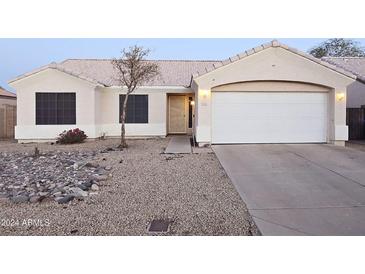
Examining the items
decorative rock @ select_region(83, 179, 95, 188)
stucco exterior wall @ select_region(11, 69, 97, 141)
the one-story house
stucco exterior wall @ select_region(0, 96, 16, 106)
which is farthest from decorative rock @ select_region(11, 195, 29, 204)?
stucco exterior wall @ select_region(0, 96, 16, 106)

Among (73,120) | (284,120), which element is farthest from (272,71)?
(73,120)

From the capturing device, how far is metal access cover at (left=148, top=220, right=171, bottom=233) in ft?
14.7

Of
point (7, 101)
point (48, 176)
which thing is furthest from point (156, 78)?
point (48, 176)

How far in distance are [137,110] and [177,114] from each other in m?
3.31

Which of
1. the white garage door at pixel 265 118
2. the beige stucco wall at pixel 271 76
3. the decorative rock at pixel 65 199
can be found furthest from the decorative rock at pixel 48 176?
the white garage door at pixel 265 118

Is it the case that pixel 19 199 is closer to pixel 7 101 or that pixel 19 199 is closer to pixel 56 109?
pixel 56 109

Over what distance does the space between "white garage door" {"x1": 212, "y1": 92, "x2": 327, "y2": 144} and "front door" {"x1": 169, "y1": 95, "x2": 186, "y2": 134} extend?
272 inches

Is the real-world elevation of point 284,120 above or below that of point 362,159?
above

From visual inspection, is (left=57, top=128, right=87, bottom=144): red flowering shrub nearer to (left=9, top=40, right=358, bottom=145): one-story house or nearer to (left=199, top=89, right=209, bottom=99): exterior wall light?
(left=9, top=40, right=358, bottom=145): one-story house

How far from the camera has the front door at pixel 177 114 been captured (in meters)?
19.9

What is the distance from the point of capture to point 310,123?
43.5ft

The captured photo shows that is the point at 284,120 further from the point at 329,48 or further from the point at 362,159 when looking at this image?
the point at 329,48

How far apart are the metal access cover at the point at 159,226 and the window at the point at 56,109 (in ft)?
41.4
